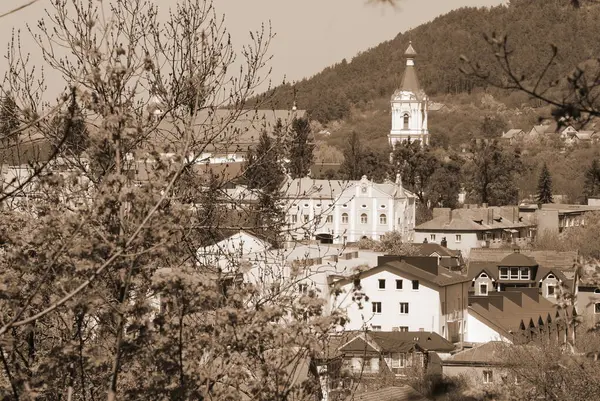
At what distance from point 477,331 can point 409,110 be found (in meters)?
65.4

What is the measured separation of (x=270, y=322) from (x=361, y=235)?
2264 inches

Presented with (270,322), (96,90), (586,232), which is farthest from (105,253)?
(586,232)

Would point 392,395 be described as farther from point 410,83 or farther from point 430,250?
point 410,83

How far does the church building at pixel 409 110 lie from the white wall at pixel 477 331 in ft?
208

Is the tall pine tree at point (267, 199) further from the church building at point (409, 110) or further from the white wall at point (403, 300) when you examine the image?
the church building at point (409, 110)

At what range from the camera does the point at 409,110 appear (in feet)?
331

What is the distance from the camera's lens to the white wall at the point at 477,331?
118 feet

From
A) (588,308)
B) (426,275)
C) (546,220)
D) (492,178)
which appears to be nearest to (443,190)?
(492,178)

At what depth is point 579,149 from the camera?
105375mm

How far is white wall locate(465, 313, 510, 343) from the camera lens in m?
35.9

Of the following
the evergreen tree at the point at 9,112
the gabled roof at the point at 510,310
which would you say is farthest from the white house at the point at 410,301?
the evergreen tree at the point at 9,112

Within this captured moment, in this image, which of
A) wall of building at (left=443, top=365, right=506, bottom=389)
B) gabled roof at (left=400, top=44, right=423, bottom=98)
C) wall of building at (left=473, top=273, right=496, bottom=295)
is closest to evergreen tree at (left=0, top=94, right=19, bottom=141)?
wall of building at (left=443, top=365, right=506, bottom=389)

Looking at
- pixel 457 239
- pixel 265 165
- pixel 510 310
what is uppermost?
pixel 265 165

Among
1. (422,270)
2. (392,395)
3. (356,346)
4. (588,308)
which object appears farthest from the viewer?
(422,270)
